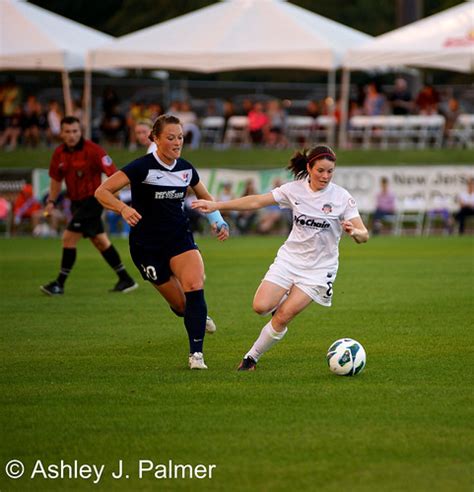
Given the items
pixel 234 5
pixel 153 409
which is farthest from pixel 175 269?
pixel 234 5

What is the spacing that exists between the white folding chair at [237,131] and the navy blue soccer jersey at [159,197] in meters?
22.5

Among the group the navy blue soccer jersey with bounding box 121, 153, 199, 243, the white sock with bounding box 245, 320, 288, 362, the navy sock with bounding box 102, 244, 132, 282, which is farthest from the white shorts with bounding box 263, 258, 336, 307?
the navy sock with bounding box 102, 244, 132, 282

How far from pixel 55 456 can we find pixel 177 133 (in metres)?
3.52

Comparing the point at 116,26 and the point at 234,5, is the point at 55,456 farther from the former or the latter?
the point at 116,26

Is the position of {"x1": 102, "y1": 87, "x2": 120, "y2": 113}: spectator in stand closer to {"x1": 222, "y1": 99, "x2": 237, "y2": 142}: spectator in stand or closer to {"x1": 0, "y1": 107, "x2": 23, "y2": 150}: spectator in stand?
{"x1": 0, "y1": 107, "x2": 23, "y2": 150}: spectator in stand

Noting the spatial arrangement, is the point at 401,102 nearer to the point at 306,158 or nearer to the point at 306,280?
the point at 306,158

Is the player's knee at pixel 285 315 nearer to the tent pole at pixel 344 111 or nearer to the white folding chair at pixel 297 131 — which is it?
the tent pole at pixel 344 111

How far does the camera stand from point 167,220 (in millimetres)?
9812

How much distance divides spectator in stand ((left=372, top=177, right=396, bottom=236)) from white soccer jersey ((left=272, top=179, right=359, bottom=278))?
20.1m

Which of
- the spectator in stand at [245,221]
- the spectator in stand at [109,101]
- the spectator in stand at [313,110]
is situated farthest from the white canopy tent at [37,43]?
the spectator in stand at [313,110]

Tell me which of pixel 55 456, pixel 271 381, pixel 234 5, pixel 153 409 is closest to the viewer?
pixel 55 456

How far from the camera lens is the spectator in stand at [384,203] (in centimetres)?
2925

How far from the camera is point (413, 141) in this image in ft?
107

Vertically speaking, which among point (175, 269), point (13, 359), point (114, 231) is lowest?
point (114, 231)
